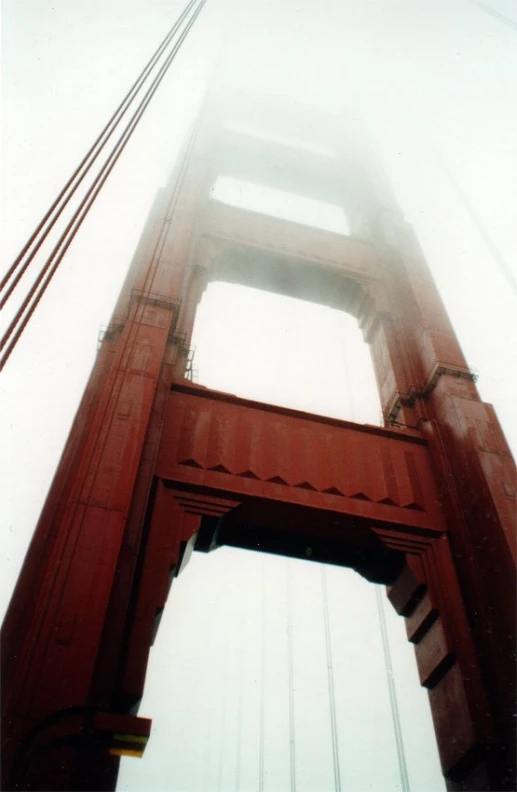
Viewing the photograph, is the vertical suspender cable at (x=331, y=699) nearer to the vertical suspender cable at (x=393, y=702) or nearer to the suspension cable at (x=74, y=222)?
the vertical suspender cable at (x=393, y=702)

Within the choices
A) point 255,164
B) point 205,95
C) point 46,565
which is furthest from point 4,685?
point 205,95

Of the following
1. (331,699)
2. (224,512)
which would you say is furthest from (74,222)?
(331,699)

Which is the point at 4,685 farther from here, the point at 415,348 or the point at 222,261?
the point at 222,261

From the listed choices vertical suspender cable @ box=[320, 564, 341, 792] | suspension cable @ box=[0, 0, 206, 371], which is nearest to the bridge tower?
suspension cable @ box=[0, 0, 206, 371]

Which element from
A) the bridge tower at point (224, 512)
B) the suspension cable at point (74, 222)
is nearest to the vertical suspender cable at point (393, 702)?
the bridge tower at point (224, 512)

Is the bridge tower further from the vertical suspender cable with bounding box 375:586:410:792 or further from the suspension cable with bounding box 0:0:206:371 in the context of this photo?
the vertical suspender cable with bounding box 375:586:410:792

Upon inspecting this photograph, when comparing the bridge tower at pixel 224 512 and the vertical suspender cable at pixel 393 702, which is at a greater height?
the vertical suspender cable at pixel 393 702
